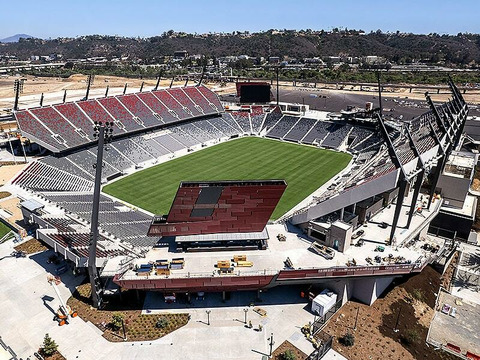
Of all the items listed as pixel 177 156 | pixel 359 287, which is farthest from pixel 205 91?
pixel 359 287

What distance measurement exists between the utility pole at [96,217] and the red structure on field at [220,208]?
6.17 meters

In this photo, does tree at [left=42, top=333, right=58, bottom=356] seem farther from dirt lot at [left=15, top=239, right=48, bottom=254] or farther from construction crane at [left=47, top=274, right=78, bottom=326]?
dirt lot at [left=15, top=239, right=48, bottom=254]

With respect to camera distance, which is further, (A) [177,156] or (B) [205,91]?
(B) [205,91]

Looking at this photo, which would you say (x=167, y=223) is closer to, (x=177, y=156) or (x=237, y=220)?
(x=237, y=220)

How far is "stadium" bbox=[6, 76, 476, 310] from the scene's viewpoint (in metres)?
35.0

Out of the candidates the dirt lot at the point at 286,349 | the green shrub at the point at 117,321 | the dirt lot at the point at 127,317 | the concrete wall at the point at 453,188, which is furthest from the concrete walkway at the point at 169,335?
the concrete wall at the point at 453,188

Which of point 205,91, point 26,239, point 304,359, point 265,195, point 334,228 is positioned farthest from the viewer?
point 205,91

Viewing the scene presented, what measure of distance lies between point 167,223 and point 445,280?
34.4 meters

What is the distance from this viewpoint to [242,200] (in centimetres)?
3591

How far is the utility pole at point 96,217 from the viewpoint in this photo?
30297 mm

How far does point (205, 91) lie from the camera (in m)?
107

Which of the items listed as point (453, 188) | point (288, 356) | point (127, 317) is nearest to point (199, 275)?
point (127, 317)

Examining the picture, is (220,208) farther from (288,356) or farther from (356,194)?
(288,356)

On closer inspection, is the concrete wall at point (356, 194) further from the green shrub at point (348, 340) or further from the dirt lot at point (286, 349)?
the dirt lot at point (286, 349)
